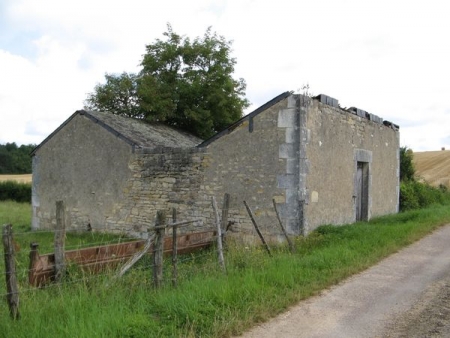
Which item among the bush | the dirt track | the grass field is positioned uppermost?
the grass field

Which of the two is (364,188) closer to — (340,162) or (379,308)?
(340,162)

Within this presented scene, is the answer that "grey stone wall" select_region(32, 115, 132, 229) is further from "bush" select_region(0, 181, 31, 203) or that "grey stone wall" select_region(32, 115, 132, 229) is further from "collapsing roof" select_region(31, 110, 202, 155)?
"bush" select_region(0, 181, 31, 203)

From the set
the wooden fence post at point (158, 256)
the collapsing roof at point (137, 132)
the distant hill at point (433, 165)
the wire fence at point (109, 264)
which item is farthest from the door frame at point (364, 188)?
the distant hill at point (433, 165)

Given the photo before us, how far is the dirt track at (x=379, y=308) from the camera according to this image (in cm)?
454

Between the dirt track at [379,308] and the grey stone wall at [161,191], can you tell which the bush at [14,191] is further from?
the dirt track at [379,308]

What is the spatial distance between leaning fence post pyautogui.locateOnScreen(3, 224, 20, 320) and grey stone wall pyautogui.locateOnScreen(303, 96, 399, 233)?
6.75 metres

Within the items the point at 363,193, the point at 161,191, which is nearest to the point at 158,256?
the point at 161,191

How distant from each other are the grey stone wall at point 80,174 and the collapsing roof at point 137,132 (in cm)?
17

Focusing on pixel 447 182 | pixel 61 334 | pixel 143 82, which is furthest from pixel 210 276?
pixel 447 182

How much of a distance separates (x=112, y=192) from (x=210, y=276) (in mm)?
7141

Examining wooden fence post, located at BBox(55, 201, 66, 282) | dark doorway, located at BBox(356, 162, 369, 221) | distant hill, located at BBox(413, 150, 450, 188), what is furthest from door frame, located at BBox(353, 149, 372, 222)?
distant hill, located at BBox(413, 150, 450, 188)

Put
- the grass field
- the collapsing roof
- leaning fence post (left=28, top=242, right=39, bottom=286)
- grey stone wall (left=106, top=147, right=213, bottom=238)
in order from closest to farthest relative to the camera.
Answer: leaning fence post (left=28, top=242, right=39, bottom=286) → grey stone wall (left=106, top=147, right=213, bottom=238) → the collapsing roof → the grass field

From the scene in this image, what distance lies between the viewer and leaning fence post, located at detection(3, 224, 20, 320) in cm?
443

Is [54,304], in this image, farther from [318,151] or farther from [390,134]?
[390,134]
